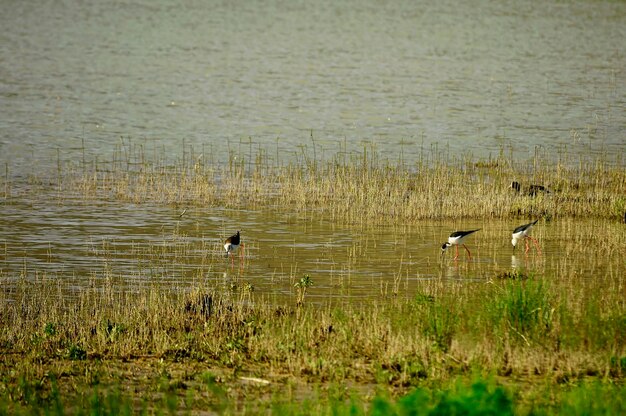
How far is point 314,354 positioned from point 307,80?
45352mm

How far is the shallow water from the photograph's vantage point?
56.4ft

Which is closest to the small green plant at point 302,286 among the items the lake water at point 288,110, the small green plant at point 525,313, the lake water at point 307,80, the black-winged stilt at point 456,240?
the lake water at point 288,110

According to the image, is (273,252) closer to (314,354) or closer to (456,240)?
(456,240)

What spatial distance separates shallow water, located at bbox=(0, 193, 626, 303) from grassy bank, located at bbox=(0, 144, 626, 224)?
2.94 feet

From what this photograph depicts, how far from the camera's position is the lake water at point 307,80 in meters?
37.7

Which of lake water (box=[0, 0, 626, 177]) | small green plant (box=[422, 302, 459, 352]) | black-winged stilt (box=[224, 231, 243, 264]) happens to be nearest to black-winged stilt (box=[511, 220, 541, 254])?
black-winged stilt (box=[224, 231, 243, 264])

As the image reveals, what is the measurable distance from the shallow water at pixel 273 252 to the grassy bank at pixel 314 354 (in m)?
1.87

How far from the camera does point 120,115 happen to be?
4369 centimetres

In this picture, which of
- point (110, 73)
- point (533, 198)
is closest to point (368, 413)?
point (533, 198)

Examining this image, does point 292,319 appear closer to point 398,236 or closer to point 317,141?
point 398,236

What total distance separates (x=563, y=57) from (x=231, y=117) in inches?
1137

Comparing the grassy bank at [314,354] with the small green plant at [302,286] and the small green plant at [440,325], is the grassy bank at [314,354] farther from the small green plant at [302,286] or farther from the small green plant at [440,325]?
the small green plant at [302,286]

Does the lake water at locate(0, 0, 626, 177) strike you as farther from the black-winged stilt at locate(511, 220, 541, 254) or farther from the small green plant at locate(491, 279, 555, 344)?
the small green plant at locate(491, 279, 555, 344)

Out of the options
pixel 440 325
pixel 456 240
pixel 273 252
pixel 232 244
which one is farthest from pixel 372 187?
pixel 440 325
